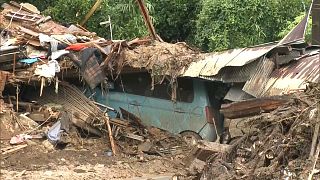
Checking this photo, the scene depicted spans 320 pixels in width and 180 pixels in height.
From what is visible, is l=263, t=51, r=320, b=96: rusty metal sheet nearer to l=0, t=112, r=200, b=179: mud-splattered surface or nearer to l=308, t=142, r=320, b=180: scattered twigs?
l=0, t=112, r=200, b=179: mud-splattered surface

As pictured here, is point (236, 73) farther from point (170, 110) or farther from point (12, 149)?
point (12, 149)

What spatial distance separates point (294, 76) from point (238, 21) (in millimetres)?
8594

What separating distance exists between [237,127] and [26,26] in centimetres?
697

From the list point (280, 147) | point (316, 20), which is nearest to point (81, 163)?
point (280, 147)

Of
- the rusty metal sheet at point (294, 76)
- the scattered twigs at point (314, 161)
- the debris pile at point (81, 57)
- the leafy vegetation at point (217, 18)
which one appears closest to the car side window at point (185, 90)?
the debris pile at point (81, 57)

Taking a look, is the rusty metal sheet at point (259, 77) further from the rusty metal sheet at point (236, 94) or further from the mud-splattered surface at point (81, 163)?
the mud-splattered surface at point (81, 163)

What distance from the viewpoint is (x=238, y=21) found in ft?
62.2

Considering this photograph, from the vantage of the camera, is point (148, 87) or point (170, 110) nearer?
point (170, 110)

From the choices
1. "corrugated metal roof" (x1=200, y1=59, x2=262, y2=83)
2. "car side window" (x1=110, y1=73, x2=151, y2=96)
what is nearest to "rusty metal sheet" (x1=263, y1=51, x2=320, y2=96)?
"corrugated metal roof" (x1=200, y1=59, x2=262, y2=83)

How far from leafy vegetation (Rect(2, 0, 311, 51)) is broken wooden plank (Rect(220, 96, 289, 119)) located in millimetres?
9091

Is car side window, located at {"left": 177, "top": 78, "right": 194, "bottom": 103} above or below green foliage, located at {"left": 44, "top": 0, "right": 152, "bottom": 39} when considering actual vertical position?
below

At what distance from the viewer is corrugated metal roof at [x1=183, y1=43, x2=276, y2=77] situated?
11312mm

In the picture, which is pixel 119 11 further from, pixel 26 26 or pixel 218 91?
pixel 218 91

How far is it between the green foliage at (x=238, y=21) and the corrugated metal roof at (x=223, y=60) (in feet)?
21.7
